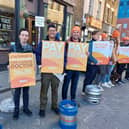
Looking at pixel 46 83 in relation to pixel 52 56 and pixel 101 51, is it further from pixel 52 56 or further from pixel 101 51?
pixel 101 51

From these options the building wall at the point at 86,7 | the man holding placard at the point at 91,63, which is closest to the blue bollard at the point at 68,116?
the man holding placard at the point at 91,63

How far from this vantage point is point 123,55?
5.63m

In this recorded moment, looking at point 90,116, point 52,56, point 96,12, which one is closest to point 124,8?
point 96,12

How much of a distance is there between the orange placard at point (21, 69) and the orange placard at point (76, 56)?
30.5 inches

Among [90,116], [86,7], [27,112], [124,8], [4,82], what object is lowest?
[90,116]

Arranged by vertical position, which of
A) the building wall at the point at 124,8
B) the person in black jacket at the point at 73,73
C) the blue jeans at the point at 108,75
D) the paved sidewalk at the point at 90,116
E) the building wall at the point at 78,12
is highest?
the building wall at the point at 124,8

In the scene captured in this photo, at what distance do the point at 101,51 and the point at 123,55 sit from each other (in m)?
1.73

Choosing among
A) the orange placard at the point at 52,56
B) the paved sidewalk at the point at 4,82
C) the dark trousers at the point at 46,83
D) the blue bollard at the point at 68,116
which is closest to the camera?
the blue bollard at the point at 68,116

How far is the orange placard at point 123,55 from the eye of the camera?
221 inches

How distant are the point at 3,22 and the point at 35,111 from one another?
4.76 meters

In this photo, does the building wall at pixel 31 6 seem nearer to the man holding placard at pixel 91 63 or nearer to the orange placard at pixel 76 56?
the man holding placard at pixel 91 63

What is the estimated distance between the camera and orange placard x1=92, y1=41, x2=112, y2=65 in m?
4.23

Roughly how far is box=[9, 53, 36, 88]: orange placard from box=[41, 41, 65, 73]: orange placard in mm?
221

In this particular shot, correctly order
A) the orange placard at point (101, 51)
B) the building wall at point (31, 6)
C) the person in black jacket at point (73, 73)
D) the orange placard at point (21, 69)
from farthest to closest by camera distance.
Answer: the building wall at point (31, 6)
the orange placard at point (101, 51)
the person in black jacket at point (73, 73)
the orange placard at point (21, 69)
